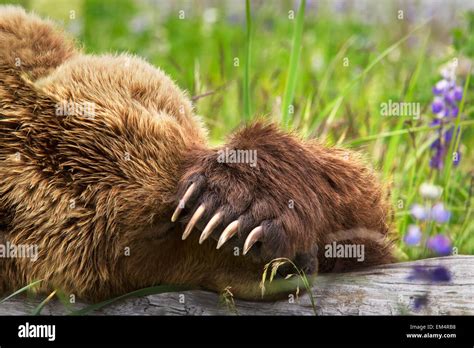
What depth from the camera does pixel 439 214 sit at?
3994mm

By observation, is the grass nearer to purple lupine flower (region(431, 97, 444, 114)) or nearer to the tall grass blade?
the tall grass blade

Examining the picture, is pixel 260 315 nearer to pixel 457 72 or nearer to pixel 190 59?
pixel 457 72

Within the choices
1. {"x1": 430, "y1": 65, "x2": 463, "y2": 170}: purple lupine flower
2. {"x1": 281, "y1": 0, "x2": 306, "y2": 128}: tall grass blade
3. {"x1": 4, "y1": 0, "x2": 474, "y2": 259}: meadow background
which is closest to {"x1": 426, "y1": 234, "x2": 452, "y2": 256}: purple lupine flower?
{"x1": 4, "y1": 0, "x2": 474, "y2": 259}: meadow background

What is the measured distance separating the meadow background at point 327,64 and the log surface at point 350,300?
75 centimetres

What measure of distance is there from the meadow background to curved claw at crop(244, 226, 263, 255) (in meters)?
1.19

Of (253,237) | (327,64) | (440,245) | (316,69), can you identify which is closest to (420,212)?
(440,245)

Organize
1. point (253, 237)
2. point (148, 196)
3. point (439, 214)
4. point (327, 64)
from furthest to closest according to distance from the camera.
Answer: point (327, 64) < point (439, 214) < point (148, 196) < point (253, 237)

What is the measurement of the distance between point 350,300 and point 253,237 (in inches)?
21.5

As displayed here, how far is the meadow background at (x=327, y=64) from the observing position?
429 centimetres

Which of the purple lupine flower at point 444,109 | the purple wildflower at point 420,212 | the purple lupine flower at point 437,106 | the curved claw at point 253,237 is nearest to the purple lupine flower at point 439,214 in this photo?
the purple wildflower at point 420,212

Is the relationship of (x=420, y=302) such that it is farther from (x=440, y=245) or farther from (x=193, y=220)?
(x=440, y=245)

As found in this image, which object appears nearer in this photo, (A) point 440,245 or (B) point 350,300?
(B) point 350,300

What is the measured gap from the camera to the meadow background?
14.1 feet
